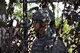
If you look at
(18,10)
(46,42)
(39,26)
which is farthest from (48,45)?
(18,10)

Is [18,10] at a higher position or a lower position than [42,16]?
lower

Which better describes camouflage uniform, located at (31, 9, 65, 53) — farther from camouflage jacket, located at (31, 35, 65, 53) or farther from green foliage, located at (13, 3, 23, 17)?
green foliage, located at (13, 3, 23, 17)

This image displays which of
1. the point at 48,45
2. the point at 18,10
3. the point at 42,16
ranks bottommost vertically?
the point at 18,10

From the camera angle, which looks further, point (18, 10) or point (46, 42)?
point (18, 10)

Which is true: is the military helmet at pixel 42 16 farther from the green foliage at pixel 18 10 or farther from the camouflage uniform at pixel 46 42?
the green foliage at pixel 18 10

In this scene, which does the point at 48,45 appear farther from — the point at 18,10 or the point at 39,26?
the point at 18,10

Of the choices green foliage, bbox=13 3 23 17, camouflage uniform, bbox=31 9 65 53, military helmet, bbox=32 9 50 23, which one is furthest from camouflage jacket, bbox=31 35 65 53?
green foliage, bbox=13 3 23 17

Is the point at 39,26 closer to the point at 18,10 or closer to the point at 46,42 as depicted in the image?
the point at 46,42

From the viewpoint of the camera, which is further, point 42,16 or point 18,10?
point 18,10

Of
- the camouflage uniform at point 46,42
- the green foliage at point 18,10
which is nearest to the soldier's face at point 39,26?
the camouflage uniform at point 46,42

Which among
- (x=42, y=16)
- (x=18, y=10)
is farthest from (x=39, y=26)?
(x=18, y=10)

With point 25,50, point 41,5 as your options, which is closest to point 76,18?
point 41,5

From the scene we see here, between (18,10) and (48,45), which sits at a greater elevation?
(48,45)

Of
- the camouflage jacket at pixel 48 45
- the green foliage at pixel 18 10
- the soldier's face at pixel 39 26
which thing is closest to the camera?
the camouflage jacket at pixel 48 45
